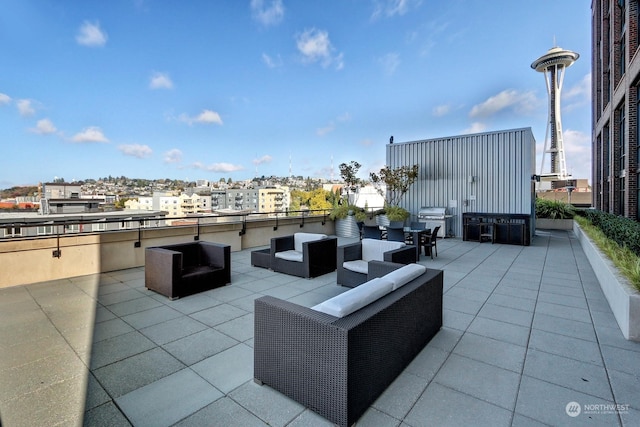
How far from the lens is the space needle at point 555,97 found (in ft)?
99.4

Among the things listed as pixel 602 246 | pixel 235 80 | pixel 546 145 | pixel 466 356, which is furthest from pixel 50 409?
pixel 546 145

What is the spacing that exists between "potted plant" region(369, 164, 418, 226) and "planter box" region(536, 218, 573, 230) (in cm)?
721

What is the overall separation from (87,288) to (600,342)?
6.47 m

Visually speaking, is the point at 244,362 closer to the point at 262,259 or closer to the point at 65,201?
the point at 262,259

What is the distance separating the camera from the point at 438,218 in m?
10.1

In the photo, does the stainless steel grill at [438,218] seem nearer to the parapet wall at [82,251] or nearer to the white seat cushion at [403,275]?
the parapet wall at [82,251]

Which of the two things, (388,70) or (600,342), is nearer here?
(600,342)

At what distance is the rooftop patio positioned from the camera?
182cm

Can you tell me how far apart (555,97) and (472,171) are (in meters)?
31.8

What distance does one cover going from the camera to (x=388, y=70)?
13.1m

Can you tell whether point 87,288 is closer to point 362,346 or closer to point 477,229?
point 362,346

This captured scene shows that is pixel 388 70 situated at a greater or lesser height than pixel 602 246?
greater

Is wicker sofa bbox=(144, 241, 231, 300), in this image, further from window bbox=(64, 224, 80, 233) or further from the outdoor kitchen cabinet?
the outdoor kitchen cabinet

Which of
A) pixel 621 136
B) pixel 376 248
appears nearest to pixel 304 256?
pixel 376 248
